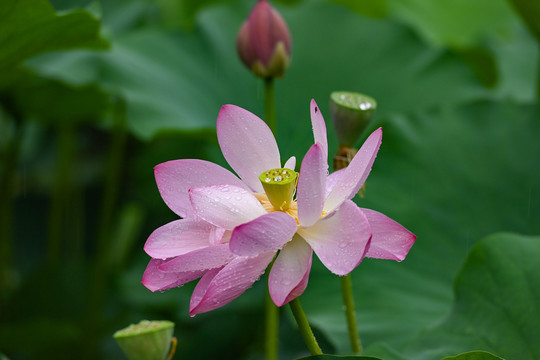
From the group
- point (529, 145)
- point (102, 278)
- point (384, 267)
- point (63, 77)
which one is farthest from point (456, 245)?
point (63, 77)

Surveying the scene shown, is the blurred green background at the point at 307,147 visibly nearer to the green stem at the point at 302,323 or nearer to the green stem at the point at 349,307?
the green stem at the point at 349,307

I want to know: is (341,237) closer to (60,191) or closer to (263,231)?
(263,231)

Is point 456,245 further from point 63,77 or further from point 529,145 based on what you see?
Result: point 63,77

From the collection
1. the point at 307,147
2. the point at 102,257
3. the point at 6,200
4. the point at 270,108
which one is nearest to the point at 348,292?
the point at 270,108

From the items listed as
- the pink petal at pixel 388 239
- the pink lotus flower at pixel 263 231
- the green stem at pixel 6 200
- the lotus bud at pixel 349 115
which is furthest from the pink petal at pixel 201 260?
the green stem at pixel 6 200

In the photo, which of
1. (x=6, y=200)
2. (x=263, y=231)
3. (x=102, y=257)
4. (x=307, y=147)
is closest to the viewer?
(x=263, y=231)

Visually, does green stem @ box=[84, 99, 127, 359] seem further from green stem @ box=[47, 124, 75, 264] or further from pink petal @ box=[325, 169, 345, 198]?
pink petal @ box=[325, 169, 345, 198]
